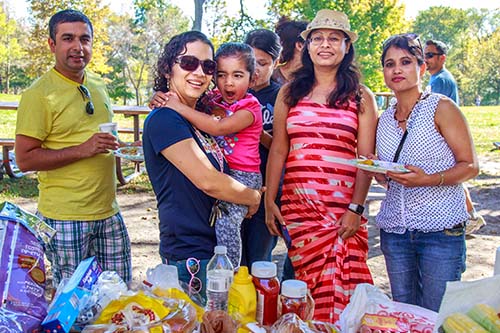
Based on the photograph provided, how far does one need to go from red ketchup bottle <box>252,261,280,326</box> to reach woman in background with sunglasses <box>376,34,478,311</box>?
3.75 feet

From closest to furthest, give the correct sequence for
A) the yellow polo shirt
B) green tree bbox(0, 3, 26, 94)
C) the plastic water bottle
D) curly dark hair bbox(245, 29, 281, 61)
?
the plastic water bottle, the yellow polo shirt, curly dark hair bbox(245, 29, 281, 61), green tree bbox(0, 3, 26, 94)

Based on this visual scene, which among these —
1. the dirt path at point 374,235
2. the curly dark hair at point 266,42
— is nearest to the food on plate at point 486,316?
the curly dark hair at point 266,42

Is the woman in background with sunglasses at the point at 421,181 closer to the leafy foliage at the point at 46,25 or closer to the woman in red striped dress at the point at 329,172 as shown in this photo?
the woman in red striped dress at the point at 329,172

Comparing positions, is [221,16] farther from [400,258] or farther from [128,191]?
[400,258]

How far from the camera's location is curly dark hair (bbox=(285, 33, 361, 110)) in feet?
9.45

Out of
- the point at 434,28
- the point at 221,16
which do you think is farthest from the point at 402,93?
the point at 434,28

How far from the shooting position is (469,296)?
5.15 feet

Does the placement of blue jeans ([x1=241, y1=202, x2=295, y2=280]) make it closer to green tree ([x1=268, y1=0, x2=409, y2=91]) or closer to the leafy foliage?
the leafy foliage

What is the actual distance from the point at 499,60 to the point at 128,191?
5532cm

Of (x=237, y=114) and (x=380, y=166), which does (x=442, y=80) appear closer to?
(x=380, y=166)

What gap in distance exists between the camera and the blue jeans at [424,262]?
2775 mm

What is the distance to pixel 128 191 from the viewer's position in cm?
900

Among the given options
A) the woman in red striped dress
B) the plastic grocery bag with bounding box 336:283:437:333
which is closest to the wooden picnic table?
the woman in red striped dress

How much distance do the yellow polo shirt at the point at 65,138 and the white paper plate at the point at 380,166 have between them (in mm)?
1789
